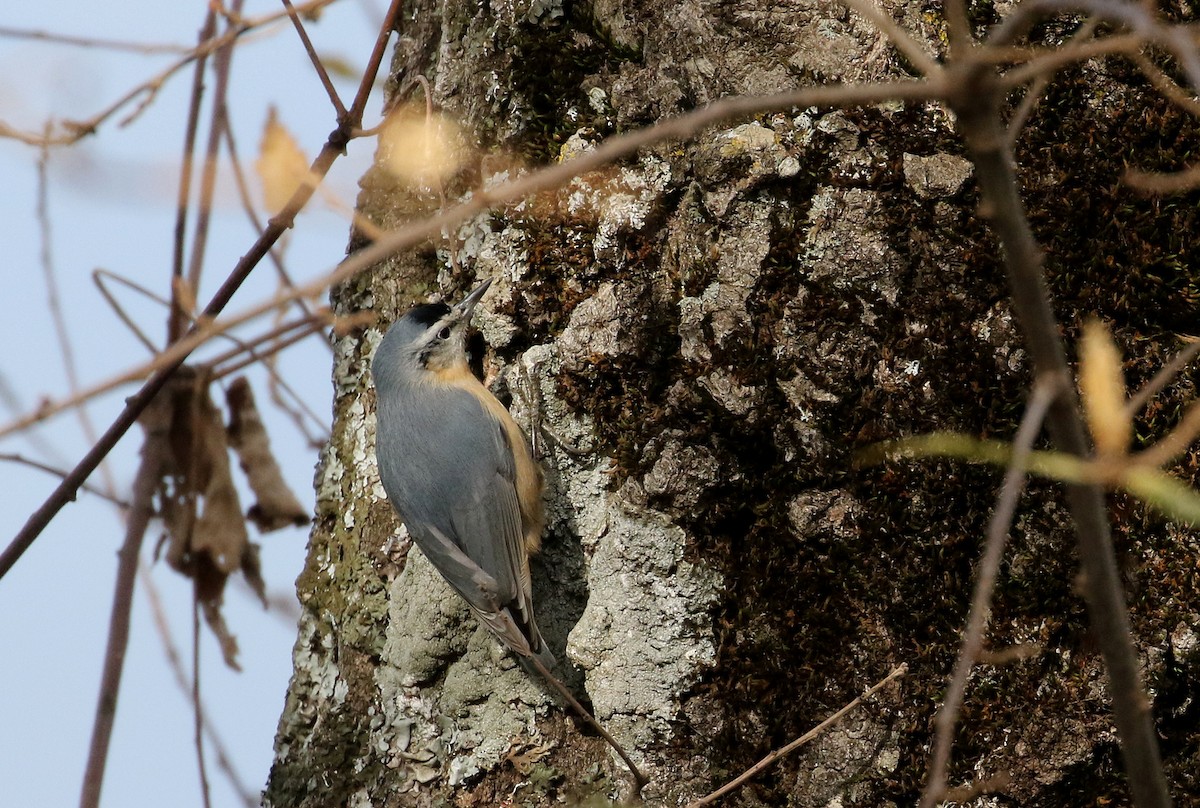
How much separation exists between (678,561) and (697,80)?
0.95 metres

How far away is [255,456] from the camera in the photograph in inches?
109

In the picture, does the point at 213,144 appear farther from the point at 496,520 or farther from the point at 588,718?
the point at 588,718

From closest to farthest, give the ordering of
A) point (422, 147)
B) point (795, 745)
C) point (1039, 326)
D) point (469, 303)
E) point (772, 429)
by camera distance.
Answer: point (1039, 326), point (795, 745), point (772, 429), point (469, 303), point (422, 147)

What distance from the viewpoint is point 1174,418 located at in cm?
188

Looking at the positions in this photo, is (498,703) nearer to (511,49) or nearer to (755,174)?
(755,174)

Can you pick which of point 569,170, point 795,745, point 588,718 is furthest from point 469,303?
point 569,170

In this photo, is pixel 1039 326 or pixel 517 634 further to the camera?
pixel 517 634

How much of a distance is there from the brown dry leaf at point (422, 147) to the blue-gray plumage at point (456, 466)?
0.32 m

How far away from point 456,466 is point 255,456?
20.8 inches

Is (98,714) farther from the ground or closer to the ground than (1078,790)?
farther from the ground

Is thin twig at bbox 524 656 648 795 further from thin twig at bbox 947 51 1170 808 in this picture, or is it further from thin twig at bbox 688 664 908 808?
thin twig at bbox 947 51 1170 808

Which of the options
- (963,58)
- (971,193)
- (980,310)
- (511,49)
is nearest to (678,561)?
(980,310)

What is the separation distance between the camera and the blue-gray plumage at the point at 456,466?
238cm

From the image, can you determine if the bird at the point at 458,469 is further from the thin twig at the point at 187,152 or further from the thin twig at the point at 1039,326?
the thin twig at the point at 1039,326
